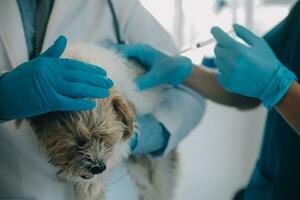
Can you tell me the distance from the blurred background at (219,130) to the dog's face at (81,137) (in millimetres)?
516

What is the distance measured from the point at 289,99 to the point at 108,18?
20.8 inches

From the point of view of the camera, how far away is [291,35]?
122 cm

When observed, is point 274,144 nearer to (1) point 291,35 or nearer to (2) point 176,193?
(1) point 291,35

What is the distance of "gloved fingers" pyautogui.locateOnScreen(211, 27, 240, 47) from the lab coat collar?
0.49 meters

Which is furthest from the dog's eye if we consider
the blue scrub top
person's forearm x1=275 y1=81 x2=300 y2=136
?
the blue scrub top

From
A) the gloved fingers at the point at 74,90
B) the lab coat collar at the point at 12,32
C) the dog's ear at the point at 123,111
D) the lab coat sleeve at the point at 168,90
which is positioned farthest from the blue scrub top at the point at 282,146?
the lab coat collar at the point at 12,32

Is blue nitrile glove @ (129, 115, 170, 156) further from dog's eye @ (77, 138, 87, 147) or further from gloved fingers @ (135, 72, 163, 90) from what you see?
dog's eye @ (77, 138, 87, 147)

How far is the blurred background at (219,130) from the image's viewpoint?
1415mm

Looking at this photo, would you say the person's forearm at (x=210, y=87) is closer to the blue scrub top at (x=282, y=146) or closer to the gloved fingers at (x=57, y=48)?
the blue scrub top at (x=282, y=146)

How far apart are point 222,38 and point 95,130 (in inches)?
17.3

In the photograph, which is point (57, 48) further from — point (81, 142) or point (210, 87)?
point (210, 87)

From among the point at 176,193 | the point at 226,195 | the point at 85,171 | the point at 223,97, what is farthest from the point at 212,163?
the point at 85,171

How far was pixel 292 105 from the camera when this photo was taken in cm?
104

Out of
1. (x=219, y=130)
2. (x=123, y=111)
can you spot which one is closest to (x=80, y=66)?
(x=123, y=111)
